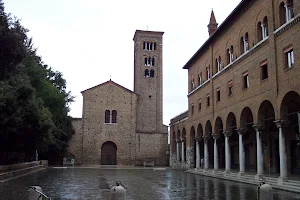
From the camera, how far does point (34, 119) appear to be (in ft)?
→ 74.4

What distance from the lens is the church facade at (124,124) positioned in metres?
48.2

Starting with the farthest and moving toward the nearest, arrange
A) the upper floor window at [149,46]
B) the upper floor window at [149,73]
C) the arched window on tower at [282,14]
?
the upper floor window at [149,46] → the upper floor window at [149,73] → the arched window on tower at [282,14]

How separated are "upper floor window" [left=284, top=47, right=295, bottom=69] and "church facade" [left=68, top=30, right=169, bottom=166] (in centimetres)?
3423

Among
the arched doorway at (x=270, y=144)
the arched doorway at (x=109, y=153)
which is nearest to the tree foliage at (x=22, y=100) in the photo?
the arched doorway at (x=109, y=153)

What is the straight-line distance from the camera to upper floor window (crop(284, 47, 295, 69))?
16.6m

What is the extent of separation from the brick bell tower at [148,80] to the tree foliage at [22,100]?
11.5 m

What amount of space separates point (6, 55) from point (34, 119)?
10.9m

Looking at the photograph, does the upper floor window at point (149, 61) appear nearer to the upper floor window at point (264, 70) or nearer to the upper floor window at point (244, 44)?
the upper floor window at point (244, 44)

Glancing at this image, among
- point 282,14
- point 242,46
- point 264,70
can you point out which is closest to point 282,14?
point 282,14

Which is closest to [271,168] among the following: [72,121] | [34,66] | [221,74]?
[221,74]

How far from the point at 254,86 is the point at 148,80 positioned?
3294 cm

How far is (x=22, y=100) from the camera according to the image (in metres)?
21.0

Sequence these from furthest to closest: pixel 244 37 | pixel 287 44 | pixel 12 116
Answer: pixel 244 37
pixel 12 116
pixel 287 44

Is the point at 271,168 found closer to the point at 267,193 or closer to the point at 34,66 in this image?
the point at 267,193
